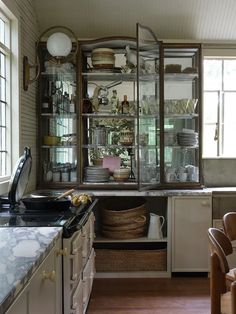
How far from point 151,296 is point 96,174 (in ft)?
4.34

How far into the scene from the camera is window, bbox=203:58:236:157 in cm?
477

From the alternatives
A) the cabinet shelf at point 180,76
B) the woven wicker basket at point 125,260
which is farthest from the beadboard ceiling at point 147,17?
the woven wicker basket at point 125,260

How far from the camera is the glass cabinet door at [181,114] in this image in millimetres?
4410

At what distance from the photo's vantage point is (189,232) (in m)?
4.16

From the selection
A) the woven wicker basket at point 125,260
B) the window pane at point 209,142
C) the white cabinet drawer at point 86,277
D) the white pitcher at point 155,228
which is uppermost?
the window pane at point 209,142

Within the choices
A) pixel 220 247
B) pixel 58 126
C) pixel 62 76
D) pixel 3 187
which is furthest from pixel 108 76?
pixel 220 247

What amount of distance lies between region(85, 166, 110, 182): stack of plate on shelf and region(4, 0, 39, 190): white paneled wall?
549 millimetres

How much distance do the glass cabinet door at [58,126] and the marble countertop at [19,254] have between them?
2281 mm

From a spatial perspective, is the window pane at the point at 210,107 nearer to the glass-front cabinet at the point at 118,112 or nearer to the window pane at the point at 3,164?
the glass-front cabinet at the point at 118,112

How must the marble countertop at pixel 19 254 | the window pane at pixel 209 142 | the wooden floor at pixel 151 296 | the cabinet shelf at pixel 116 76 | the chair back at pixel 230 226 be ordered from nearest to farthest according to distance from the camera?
the marble countertop at pixel 19 254 → the chair back at pixel 230 226 → the wooden floor at pixel 151 296 → the cabinet shelf at pixel 116 76 → the window pane at pixel 209 142

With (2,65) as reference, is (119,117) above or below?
below

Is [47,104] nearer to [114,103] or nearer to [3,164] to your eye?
[114,103]

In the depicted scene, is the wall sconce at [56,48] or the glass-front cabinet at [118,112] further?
the glass-front cabinet at [118,112]

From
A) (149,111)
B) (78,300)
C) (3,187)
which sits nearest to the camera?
(78,300)
